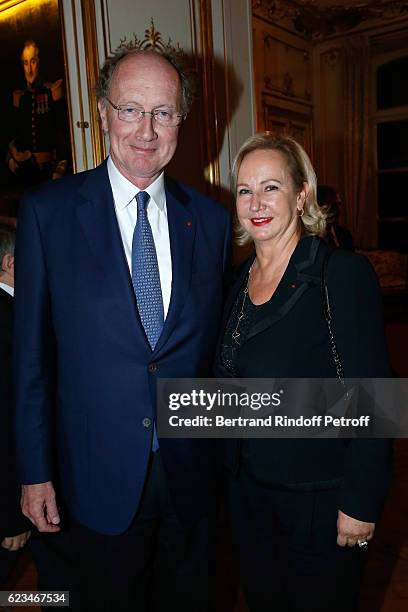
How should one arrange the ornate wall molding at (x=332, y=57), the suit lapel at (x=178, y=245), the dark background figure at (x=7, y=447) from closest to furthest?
1. the suit lapel at (x=178, y=245)
2. the dark background figure at (x=7, y=447)
3. the ornate wall molding at (x=332, y=57)

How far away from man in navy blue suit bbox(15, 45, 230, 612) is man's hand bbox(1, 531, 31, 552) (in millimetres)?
531

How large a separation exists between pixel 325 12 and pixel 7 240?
22.2 feet

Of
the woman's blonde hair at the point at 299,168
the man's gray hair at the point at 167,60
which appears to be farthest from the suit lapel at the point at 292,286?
the man's gray hair at the point at 167,60

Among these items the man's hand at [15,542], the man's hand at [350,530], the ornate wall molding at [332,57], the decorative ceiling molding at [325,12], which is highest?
the decorative ceiling molding at [325,12]

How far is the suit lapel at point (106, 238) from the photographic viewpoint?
141 centimetres

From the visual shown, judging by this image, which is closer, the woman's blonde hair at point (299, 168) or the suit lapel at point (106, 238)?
the suit lapel at point (106, 238)

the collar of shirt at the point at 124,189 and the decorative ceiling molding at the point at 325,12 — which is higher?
the decorative ceiling molding at the point at 325,12

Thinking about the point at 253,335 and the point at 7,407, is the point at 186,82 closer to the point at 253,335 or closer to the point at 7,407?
the point at 253,335

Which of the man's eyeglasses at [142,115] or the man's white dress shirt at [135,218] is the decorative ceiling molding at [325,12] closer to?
the man's eyeglasses at [142,115]

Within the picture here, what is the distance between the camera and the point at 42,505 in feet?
4.80

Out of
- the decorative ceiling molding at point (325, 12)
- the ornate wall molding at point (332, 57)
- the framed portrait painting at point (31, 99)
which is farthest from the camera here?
the ornate wall molding at point (332, 57)

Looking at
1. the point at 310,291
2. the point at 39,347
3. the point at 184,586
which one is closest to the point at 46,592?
the point at 184,586

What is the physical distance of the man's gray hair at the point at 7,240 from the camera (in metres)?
2.02

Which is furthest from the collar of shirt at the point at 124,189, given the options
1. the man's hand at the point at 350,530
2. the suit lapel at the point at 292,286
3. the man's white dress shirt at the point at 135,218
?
the man's hand at the point at 350,530
